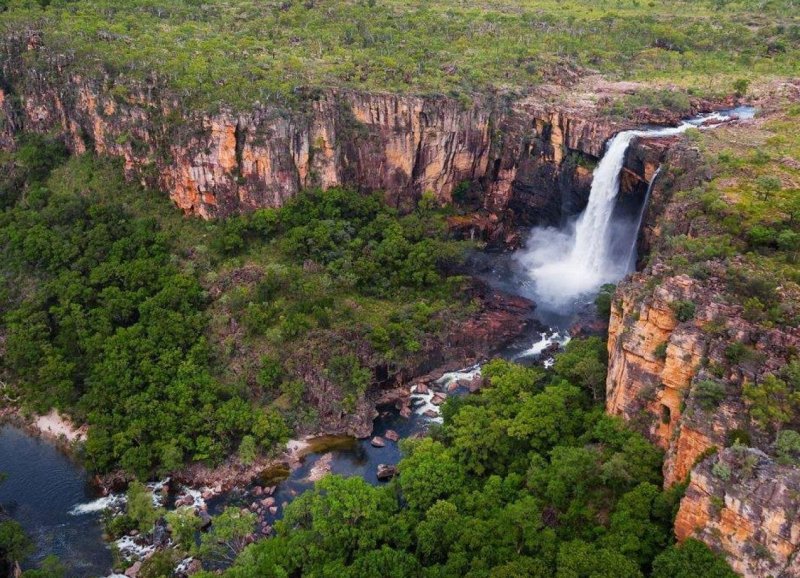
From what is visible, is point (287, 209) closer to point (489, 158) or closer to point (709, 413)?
point (489, 158)

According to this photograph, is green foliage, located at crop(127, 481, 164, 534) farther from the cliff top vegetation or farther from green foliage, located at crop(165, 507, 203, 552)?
the cliff top vegetation

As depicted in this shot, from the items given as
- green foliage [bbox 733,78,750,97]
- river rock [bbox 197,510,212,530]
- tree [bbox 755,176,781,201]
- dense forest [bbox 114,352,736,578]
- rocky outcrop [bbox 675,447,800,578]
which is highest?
green foliage [bbox 733,78,750,97]

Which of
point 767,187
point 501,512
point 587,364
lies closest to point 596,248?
point 767,187

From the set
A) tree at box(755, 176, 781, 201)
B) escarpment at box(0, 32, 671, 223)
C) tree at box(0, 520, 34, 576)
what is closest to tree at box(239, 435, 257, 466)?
tree at box(0, 520, 34, 576)

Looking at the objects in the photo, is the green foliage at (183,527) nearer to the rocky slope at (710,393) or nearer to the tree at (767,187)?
the rocky slope at (710,393)

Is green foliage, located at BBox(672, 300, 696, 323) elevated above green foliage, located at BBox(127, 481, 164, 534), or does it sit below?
above

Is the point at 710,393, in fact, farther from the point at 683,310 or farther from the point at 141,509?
the point at 141,509

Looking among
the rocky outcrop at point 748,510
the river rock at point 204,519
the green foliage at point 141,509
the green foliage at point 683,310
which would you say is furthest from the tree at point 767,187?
the green foliage at point 141,509

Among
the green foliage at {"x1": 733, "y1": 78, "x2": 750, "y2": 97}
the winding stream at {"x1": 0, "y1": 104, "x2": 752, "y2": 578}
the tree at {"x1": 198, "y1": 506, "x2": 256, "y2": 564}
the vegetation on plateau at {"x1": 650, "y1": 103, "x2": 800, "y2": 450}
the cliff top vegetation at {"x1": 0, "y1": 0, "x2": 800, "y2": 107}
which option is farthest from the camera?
the green foliage at {"x1": 733, "y1": 78, "x2": 750, "y2": 97}
